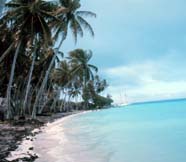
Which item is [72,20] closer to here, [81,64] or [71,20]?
[71,20]

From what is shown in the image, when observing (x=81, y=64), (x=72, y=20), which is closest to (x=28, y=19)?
(x=72, y=20)

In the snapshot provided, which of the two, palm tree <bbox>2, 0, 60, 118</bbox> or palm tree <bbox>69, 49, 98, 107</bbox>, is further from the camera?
palm tree <bbox>69, 49, 98, 107</bbox>

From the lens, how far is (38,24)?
1014 inches

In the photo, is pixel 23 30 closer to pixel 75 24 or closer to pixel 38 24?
pixel 38 24

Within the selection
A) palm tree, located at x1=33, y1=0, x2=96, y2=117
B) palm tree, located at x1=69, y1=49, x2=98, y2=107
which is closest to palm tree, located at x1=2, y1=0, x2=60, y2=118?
palm tree, located at x1=33, y1=0, x2=96, y2=117

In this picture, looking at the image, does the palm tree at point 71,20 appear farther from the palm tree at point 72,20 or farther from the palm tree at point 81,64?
the palm tree at point 81,64

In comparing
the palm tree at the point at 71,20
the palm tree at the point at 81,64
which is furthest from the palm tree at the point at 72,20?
the palm tree at the point at 81,64

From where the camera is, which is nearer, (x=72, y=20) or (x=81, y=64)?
(x=72, y=20)

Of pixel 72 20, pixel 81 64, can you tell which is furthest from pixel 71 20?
pixel 81 64

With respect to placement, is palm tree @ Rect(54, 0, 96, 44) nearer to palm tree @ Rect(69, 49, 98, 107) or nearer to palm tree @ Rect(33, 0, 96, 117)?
palm tree @ Rect(33, 0, 96, 117)

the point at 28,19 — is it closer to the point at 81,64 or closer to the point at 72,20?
the point at 72,20

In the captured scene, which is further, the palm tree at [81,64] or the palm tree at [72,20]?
the palm tree at [81,64]

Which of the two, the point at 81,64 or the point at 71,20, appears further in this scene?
the point at 81,64

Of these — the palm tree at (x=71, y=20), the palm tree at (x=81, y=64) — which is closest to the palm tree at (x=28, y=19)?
the palm tree at (x=71, y=20)
